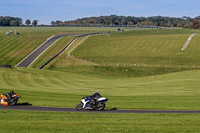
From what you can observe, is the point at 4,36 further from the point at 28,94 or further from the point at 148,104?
the point at 148,104

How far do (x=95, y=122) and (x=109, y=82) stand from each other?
3774 centimetres

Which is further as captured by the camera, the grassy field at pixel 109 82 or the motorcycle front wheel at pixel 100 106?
the motorcycle front wheel at pixel 100 106

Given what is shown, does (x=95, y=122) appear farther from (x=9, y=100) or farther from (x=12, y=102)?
(x=9, y=100)

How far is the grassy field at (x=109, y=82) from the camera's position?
2180 centimetres

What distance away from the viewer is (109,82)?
2357 inches

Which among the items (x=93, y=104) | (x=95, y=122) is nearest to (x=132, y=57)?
(x=93, y=104)

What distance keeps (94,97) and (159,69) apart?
193 ft

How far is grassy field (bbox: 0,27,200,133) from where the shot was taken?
21.8m

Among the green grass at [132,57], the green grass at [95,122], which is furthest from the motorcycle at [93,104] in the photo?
the green grass at [132,57]

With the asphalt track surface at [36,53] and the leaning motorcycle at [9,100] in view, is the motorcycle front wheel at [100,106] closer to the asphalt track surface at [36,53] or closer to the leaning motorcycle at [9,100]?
the leaning motorcycle at [9,100]

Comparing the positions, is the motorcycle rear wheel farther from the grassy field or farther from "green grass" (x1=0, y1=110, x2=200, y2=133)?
"green grass" (x1=0, y1=110, x2=200, y2=133)

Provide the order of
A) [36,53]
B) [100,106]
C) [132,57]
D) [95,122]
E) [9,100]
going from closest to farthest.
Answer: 1. [95,122]
2. [100,106]
3. [9,100]
4. [132,57]
5. [36,53]

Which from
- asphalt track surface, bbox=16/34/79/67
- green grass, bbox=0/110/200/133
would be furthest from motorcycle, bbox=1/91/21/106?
asphalt track surface, bbox=16/34/79/67

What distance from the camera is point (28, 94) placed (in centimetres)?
3794
